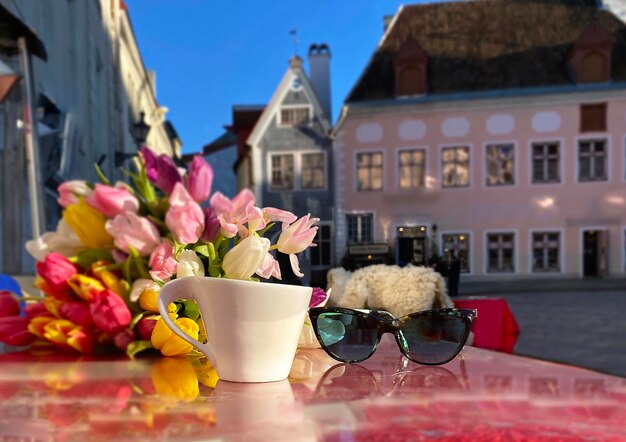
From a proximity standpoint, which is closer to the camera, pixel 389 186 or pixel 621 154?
pixel 389 186

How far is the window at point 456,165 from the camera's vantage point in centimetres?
641

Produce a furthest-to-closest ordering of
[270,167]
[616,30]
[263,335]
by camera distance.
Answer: [616,30] < [270,167] < [263,335]

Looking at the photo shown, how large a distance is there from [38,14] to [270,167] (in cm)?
385

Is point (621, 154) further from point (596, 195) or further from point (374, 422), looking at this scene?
point (374, 422)

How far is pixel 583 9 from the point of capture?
7.28m

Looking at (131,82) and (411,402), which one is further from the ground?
(131,82)

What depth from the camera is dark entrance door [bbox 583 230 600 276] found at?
254 inches

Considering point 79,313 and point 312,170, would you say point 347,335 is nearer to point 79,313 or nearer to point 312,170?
point 79,313

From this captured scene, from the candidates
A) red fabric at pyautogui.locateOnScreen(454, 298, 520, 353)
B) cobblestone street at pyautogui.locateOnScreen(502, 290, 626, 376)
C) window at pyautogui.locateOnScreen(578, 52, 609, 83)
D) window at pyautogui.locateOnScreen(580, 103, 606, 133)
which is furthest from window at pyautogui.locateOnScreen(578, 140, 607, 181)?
red fabric at pyautogui.locateOnScreen(454, 298, 520, 353)

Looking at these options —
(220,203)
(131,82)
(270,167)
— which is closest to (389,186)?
(270,167)

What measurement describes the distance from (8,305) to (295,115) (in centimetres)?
624

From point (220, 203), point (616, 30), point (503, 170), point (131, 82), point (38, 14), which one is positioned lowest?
point (220, 203)

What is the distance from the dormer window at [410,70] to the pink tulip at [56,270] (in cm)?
659

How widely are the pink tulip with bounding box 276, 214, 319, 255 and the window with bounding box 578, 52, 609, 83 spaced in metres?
7.45
